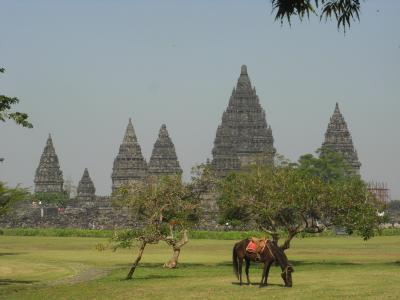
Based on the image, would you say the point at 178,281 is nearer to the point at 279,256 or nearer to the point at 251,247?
the point at 251,247

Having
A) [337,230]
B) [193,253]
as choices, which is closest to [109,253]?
[193,253]

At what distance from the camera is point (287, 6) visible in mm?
16984

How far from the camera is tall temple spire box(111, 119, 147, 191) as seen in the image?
196625 millimetres

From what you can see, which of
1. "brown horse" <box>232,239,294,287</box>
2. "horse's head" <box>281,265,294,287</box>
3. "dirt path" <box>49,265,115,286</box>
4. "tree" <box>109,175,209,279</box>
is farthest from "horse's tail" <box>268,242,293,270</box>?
"tree" <box>109,175,209,279</box>

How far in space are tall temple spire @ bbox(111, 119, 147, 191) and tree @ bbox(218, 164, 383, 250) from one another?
139545mm

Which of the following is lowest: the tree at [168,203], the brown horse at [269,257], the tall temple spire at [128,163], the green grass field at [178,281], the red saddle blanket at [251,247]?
the green grass field at [178,281]

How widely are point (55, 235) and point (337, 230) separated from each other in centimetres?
4074

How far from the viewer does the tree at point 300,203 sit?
5325cm

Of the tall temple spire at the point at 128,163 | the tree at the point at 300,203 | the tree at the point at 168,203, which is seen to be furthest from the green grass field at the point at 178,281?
the tall temple spire at the point at 128,163

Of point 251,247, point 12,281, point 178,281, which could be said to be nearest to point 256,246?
point 251,247

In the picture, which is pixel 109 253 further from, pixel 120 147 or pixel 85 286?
pixel 120 147

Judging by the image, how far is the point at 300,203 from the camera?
54000 millimetres

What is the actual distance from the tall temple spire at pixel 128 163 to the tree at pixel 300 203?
140 metres

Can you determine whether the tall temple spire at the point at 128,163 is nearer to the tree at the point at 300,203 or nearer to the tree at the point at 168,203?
the tree at the point at 300,203
